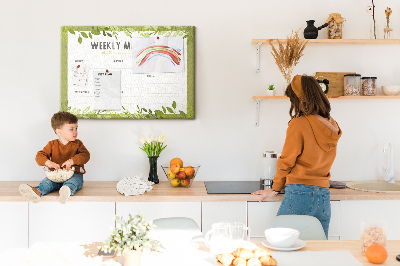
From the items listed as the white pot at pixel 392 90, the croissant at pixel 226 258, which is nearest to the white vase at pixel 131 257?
the croissant at pixel 226 258

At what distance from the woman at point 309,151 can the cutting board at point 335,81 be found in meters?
0.85

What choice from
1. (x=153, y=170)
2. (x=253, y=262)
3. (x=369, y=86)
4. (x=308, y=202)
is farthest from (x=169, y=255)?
(x=369, y=86)

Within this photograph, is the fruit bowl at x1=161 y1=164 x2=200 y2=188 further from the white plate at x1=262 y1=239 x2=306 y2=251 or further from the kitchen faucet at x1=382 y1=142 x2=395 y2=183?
the kitchen faucet at x1=382 y1=142 x2=395 y2=183

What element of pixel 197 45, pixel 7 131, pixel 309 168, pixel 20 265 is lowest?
pixel 20 265

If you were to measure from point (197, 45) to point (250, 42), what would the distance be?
1.29 feet

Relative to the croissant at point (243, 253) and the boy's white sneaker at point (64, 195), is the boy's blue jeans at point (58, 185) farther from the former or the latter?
the croissant at point (243, 253)

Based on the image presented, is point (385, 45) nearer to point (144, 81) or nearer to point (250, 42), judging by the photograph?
point (250, 42)

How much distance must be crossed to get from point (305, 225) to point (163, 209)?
0.98 m

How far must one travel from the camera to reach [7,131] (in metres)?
3.21

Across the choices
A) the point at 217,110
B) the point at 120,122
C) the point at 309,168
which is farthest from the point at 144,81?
the point at 309,168

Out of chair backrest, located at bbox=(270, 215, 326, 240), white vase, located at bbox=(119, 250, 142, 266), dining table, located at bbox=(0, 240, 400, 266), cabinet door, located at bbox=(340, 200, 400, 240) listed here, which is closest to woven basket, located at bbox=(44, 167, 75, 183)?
dining table, located at bbox=(0, 240, 400, 266)

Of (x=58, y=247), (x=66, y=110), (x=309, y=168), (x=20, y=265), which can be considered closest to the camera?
(x=20, y=265)

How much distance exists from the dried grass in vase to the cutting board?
26 cm

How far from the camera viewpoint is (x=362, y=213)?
269 centimetres
